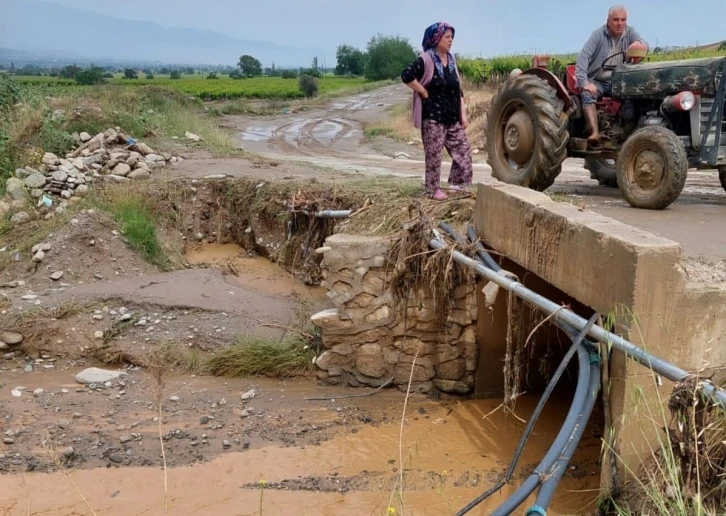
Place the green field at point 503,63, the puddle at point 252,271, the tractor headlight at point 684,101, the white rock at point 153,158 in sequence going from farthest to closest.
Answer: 1. the green field at point 503,63
2. the white rock at point 153,158
3. the puddle at point 252,271
4. the tractor headlight at point 684,101

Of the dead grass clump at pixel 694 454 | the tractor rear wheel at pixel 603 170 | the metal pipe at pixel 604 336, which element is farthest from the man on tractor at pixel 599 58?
the dead grass clump at pixel 694 454

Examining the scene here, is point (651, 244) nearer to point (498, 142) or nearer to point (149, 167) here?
point (498, 142)

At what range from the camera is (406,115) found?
2311 centimetres

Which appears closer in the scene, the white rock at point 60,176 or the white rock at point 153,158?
the white rock at point 60,176

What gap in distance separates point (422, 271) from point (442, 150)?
1401 mm

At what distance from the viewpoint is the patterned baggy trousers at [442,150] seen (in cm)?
638

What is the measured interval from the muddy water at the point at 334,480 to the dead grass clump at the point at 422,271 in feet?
3.47

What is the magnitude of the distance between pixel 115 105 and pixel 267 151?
4.18 metres

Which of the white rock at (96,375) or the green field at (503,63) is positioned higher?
the green field at (503,63)

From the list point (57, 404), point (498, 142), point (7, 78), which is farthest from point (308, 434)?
point (7, 78)

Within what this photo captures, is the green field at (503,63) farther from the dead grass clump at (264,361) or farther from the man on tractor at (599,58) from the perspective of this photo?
the dead grass clump at (264,361)

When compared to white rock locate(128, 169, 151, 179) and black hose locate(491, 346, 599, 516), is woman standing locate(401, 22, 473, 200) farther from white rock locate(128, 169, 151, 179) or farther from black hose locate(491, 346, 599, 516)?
white rock locate(128, 169, 151, 179)

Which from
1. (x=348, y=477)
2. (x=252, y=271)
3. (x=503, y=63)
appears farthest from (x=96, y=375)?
(x=503, y=63)

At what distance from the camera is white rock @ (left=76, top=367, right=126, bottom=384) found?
6.09 meters
